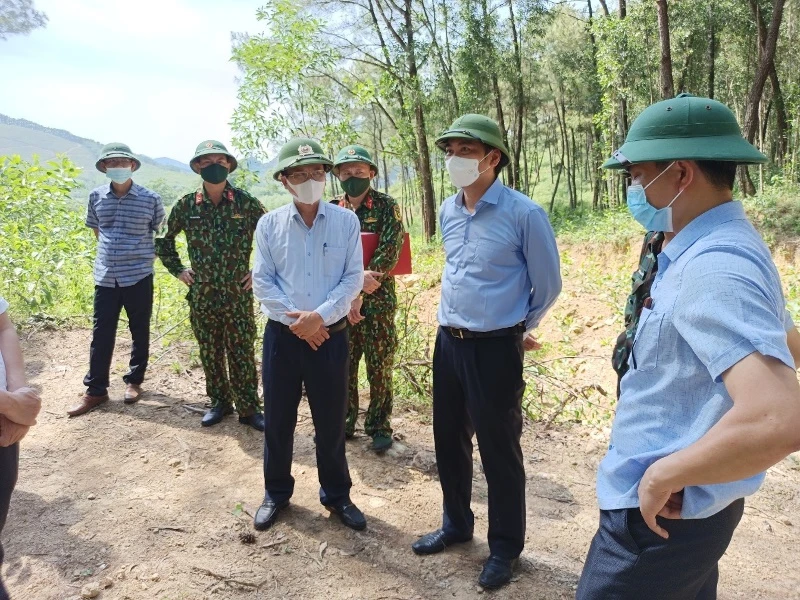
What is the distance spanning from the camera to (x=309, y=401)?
3066mm

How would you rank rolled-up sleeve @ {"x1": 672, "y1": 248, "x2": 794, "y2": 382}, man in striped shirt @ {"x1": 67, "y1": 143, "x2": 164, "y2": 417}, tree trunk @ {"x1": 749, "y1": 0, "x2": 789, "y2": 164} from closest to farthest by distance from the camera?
1. rolled-up sleeve @ {"x1": 672, "y1": 248, "x2": 794, "y2": 382}
2. man in striped shirt @ {"x1": 67, "y1": 143, "x2": 164, "y2": 417}
3. tree trunk @ {"x1": 749, "y1": 0, "x2": 789, "y2": 164}

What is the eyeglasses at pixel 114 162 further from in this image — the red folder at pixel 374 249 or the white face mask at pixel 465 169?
the white face mask at pixel 465 169

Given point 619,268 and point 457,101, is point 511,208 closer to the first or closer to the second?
point 619,268

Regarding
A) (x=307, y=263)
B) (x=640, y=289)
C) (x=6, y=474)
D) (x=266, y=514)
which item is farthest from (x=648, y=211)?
(x=266, y=514)

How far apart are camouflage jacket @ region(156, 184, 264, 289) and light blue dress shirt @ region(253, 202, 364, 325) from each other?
108 centimetres

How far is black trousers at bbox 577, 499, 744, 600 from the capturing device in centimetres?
131

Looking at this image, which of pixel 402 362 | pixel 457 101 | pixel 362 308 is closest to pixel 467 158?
pixel 362 308

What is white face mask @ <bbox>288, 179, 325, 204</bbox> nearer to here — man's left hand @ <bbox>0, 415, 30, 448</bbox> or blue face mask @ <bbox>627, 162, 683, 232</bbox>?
man's left hand @ <bbox>0, 415, 30, 448</bbox>

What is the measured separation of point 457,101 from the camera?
1903 centimetres

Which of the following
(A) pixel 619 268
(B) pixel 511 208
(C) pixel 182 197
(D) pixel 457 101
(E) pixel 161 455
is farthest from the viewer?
(D) pixel 457 101

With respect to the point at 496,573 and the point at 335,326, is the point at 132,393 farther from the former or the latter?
the point at 496,573

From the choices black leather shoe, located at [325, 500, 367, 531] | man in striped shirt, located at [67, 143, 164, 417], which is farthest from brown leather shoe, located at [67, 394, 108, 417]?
black leather shoe, located at [325, 500, 367, 531]

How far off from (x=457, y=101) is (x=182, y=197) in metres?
16.5

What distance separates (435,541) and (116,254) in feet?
11.2
